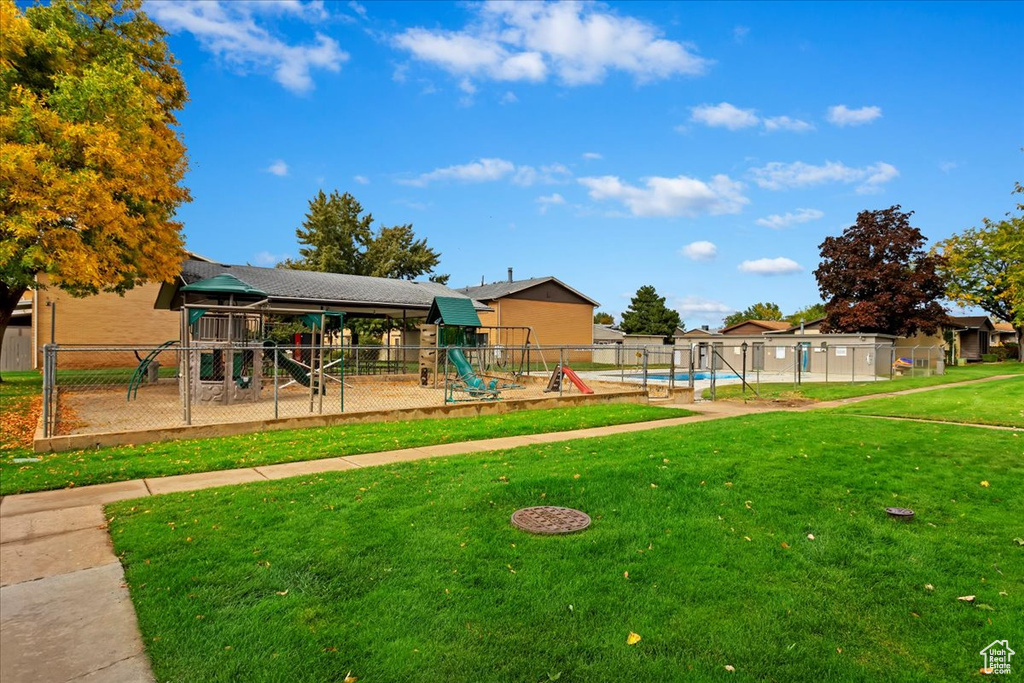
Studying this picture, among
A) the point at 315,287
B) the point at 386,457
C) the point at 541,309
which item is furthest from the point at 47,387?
the point at 541,309

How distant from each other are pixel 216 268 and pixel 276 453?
65.8 feet

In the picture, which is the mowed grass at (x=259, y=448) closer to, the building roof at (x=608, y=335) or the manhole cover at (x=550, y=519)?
the manhole cover at (x=550, y=519)

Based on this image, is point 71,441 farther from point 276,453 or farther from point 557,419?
point 557,419

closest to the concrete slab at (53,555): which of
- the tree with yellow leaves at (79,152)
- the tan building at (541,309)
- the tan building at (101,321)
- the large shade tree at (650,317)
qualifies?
the tree with yellow leaves at (79,152)

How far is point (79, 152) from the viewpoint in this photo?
48.1ft

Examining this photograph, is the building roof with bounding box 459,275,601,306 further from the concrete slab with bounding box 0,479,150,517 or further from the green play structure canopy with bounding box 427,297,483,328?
the concrete slab with bounding box 0,479,150,517

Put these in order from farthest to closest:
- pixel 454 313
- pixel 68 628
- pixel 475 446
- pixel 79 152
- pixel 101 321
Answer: pixel 101 321, pixel 454 313, pixel 79 152, pixel 475 446, pixel 68 628

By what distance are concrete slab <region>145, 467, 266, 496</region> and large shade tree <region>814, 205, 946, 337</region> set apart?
45.3 m

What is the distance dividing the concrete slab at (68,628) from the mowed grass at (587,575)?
0.44 feet

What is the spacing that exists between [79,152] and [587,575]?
1699cm

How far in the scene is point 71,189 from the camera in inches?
554

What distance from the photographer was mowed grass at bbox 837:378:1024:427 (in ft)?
41.4

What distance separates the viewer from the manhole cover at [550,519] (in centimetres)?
523

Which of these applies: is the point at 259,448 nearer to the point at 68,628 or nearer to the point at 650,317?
the point at 68,628
